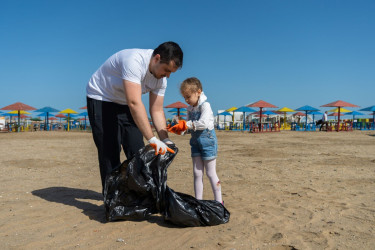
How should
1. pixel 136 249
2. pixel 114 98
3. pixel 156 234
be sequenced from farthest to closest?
1. pixel 114 98
2. pixel 156 234
3. pixel 136 249

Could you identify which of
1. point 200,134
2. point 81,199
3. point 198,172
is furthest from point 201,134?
point 81,199

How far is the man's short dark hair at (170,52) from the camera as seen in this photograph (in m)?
2.82

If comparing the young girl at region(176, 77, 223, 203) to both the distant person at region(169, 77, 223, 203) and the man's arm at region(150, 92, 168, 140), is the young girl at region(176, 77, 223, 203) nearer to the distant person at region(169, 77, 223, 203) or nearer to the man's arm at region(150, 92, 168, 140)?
the distant person at region(169, 77, 223, 203)

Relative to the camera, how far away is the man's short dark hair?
2.82 meters

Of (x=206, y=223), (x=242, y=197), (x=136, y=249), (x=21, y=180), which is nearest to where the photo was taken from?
(x=136, y=249)

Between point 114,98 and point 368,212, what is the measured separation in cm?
250

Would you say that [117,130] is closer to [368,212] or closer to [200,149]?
[200,149]

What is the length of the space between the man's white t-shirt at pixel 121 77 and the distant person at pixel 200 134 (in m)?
0.28

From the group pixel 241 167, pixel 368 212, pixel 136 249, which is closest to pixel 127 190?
pixel 136 249

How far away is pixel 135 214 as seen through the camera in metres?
2.96

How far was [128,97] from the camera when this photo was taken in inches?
110

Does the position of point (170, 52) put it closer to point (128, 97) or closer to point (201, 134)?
point (128, 97)

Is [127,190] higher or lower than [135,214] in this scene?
higher

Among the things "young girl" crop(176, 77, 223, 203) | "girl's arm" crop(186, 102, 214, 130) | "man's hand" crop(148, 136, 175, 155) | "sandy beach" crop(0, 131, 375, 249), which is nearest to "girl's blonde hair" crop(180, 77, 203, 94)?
"young girl" crop(176, 77, 223, 203)
